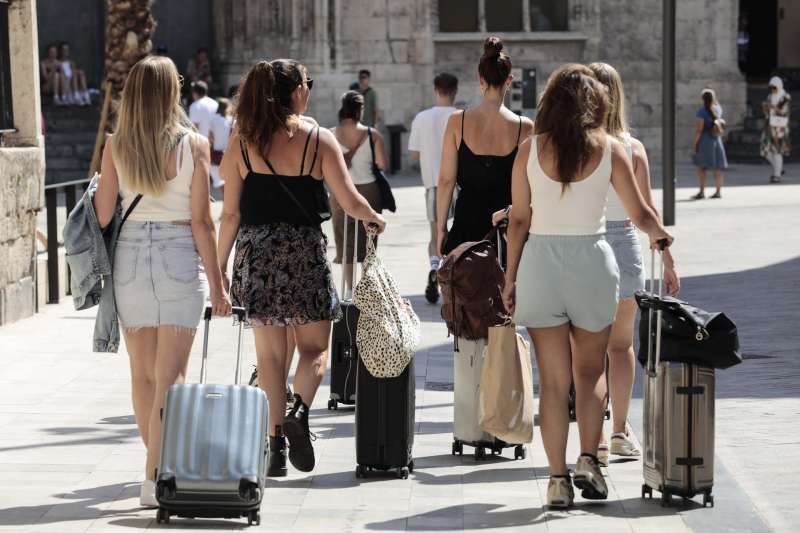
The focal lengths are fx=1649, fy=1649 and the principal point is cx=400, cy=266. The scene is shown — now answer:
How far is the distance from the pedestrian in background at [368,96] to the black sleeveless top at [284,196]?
2175 cm

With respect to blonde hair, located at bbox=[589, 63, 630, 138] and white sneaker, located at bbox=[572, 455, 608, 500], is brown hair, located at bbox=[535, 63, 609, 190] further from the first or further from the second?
white sneaker, located at bbox=[572, 455, 608, 500]

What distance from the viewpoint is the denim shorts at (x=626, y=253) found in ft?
24.5

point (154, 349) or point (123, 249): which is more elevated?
point (123, 249)

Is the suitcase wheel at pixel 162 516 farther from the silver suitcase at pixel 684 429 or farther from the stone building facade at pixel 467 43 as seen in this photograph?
the stone building facade at pixel 467 43

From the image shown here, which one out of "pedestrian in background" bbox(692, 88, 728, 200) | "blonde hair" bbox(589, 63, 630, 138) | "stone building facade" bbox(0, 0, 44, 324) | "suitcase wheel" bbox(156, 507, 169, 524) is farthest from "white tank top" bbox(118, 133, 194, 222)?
"pedestrian in background" bbox(692, 88, 728, 200)

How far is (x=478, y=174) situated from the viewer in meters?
7.94

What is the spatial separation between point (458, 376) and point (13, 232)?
18.8 feet

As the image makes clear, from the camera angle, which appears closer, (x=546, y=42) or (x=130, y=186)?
(x=130, y=186)

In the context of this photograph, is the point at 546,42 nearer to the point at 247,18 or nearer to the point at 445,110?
the point at 247,18

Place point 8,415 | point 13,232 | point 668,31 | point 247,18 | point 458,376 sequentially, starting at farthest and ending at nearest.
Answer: point 247,18, point 668,31, point 13,232, point 8,415, point 458,376

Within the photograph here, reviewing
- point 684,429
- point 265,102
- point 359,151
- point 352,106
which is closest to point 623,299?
point 684,429

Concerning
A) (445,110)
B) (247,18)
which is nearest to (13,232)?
(445,110)

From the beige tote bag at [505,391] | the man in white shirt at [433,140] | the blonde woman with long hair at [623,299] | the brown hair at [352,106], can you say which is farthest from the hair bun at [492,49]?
the man in white shirt at [433,140]

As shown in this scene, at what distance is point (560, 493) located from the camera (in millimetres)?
6441
